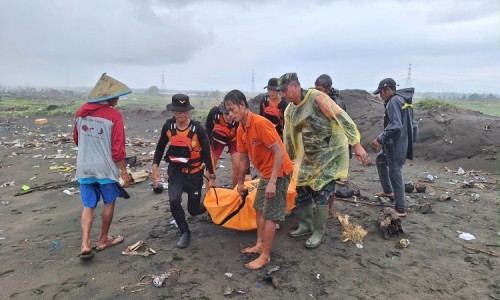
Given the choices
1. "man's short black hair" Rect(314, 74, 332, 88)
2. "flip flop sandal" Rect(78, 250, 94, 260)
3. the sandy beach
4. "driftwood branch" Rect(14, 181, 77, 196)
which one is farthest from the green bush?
"flip flop sandal" Rect(78, 250, 94, 260)

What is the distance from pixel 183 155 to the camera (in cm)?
408

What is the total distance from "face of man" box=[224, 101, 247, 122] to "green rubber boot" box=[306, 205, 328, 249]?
148 cm

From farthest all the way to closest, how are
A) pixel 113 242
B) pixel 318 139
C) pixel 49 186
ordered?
pixel 49 186, pixel 113 242, pixel 318 139

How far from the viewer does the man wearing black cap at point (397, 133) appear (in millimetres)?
4871

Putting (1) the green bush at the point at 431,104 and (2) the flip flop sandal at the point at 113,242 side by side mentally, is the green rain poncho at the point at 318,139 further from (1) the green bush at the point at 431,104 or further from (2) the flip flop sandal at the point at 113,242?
(1) the green bush at the point at 431,104

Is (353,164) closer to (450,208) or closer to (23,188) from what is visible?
(450,208)

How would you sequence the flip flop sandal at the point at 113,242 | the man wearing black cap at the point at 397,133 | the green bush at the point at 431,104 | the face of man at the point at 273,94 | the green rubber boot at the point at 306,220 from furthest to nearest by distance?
the green bush at the point at 431,104 → the face of man at the point at 273,94 → the man wearing black cap at the point at 397,133 → the green rubber boot at the point at 306,220 → the flip flop sandal at the point at 113,242

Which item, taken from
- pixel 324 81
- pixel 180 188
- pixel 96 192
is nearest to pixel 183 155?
pixel 180 188

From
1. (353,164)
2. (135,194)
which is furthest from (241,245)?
(353,164)

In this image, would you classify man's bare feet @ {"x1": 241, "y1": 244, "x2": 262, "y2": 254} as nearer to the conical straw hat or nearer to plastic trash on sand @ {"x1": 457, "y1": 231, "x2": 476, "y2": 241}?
the conical straw hat

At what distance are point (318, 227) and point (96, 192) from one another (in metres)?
2.61

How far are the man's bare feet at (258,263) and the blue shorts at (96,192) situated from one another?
5.68 feet

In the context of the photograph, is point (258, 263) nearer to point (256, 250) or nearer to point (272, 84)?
point (256, 250)

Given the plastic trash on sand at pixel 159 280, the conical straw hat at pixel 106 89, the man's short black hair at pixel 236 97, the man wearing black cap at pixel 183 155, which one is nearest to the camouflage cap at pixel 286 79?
the man's short black hair at pixel 236 97
